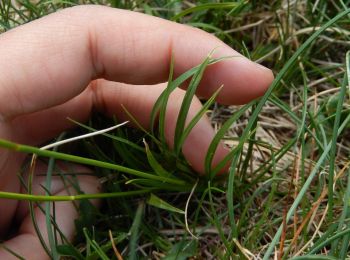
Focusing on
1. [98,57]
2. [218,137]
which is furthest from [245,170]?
[98,57]

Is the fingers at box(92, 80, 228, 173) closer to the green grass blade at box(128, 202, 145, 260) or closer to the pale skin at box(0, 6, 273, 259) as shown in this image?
the pale skin at box(0, 6, 273, 259)

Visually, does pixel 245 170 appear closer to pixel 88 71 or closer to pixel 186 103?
pixel 186 103

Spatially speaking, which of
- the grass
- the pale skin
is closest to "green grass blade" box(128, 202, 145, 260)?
the grass

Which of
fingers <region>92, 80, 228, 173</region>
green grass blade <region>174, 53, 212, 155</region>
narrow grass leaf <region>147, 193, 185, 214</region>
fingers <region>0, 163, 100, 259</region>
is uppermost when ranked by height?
green grass blade <region>174, 53, 212, 155</region>

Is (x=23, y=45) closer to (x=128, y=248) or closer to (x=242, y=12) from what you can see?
(x=128, y=248)

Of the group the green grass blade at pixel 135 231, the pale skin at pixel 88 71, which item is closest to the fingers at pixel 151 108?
the pale skin at pixel 88 71

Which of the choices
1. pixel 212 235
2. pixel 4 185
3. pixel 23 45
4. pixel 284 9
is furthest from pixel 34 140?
pixel 284 9

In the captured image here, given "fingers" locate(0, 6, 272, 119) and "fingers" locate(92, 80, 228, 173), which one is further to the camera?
"fingers" locate(92, 80, 228, 173)

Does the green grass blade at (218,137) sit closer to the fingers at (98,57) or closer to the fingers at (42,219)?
the fingers at (98,57)
